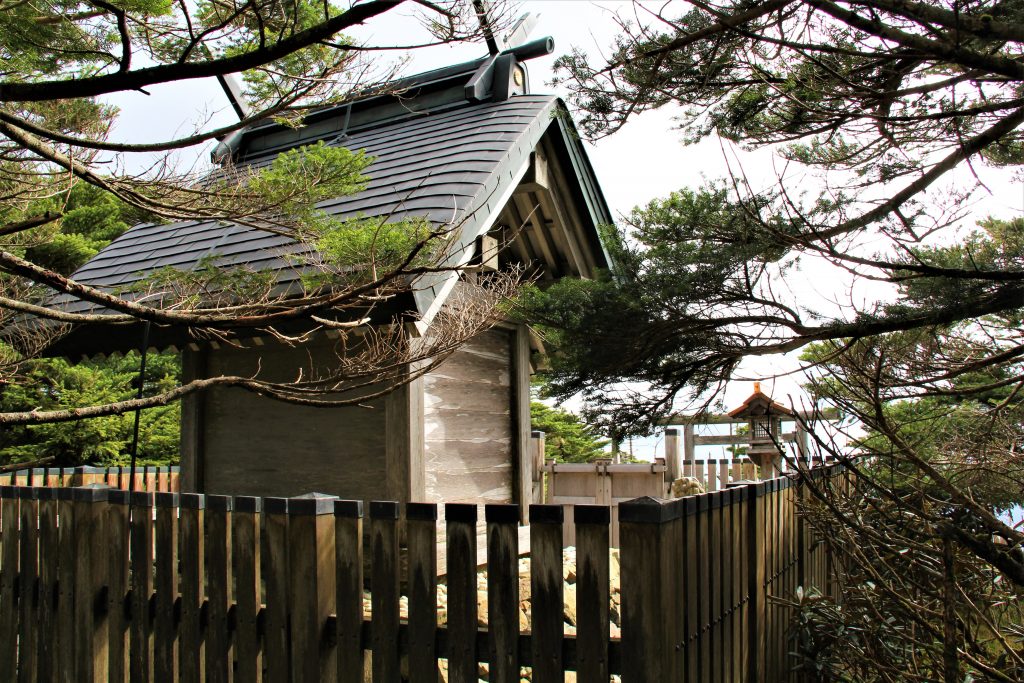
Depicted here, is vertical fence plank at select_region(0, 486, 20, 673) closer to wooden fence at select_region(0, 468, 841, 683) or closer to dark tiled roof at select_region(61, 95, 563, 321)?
wooden fence at select_region(0, 468, 841, 683)

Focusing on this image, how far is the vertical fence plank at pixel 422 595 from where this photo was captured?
3292mm

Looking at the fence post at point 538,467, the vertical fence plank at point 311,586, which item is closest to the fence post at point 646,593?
the vertical fence plank at point 311,586

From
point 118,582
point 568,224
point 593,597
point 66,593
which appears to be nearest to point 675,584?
point 593,597

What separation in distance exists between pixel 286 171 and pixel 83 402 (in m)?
13.1

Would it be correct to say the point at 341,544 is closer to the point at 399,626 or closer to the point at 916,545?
the point at 399,626

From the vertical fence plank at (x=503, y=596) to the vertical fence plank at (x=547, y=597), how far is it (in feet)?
0.29

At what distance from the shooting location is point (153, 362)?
66.3ft

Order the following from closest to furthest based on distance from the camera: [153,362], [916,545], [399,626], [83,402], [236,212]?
[916,545]
[399,626]
[236,212]
[83,402]
[153,362]

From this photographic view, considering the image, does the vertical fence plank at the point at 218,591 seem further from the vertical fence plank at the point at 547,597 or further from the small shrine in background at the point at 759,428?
the small shrine in background at the point at 759,428

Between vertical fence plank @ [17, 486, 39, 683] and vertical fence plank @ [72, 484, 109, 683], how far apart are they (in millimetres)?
471

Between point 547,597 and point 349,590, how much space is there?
96cm

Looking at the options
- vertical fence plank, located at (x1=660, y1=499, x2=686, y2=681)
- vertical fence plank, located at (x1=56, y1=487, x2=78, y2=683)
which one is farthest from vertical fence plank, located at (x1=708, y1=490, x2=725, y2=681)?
vertical fence plank, located at (x1=56, y1=487, x2=78, y2=683)

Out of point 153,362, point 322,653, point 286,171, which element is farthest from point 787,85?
point 153,362

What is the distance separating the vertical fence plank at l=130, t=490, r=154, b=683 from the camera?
4.06 metres
